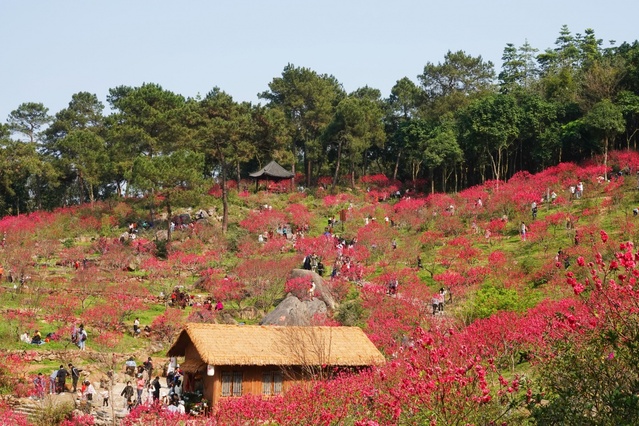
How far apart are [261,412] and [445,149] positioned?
45.0 metres

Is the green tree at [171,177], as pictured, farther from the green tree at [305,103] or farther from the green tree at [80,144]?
the green tree at [305,103]

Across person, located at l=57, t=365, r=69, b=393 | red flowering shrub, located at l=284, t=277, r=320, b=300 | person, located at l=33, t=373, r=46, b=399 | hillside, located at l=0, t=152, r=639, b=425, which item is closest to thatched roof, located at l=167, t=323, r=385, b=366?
hillside, located at l=0, t=152, r=639, b=425

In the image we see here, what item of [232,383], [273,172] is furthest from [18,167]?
[232,383]

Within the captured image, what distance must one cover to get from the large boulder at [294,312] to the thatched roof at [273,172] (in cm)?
2974

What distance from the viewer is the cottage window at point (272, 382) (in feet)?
84.6

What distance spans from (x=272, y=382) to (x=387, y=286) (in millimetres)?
11936

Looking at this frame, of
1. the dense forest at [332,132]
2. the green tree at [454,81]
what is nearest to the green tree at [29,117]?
the dense forest at [332,132]

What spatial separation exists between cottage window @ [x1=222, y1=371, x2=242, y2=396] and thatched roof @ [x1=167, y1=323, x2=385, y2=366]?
2.44 ft

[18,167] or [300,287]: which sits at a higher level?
[18,167]

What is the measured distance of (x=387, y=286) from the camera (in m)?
36.5

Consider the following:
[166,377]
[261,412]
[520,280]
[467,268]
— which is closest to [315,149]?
[467,268]

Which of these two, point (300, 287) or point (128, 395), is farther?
point (300, 287)

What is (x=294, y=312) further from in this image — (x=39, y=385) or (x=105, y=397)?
(x=39, y=385)

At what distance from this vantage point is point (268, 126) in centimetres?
6344
